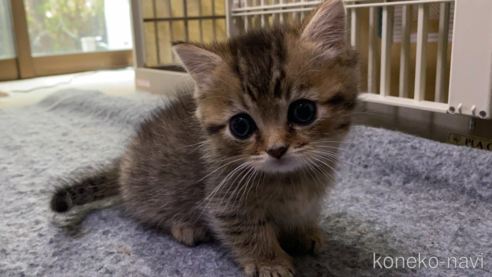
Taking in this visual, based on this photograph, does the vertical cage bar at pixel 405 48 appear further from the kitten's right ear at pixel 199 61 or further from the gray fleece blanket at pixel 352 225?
the kitten's right ear at pixel 199 61

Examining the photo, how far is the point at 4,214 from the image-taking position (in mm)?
1096

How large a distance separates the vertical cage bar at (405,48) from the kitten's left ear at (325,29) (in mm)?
571

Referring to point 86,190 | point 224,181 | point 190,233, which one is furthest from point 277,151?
point 86,190

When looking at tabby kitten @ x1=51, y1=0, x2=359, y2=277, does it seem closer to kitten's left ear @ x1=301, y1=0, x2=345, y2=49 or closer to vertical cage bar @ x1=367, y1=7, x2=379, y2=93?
kitten's left ear @ x1=301, y1=0, x2=345, y2=49

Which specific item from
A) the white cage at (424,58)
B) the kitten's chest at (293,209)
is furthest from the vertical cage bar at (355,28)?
the kitten's chest at (293,209)

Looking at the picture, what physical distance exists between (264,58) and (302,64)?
0.07m

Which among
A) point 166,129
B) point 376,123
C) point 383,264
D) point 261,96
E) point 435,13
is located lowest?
point 383,264

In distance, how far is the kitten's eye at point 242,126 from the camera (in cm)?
75

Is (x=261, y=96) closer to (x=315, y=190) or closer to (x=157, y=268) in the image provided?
(x=315, y=190)

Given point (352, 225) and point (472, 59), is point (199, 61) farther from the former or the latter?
point (472, 59)

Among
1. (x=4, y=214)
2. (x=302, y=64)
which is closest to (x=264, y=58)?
(x=302, y=64)

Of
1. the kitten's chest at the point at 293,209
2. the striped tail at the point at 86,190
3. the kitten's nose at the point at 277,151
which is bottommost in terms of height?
the striped tail at the point at 86,190

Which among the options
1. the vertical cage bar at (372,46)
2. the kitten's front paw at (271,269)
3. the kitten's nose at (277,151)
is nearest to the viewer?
the kitten's nose at (277,151)

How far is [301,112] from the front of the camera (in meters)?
0.73
